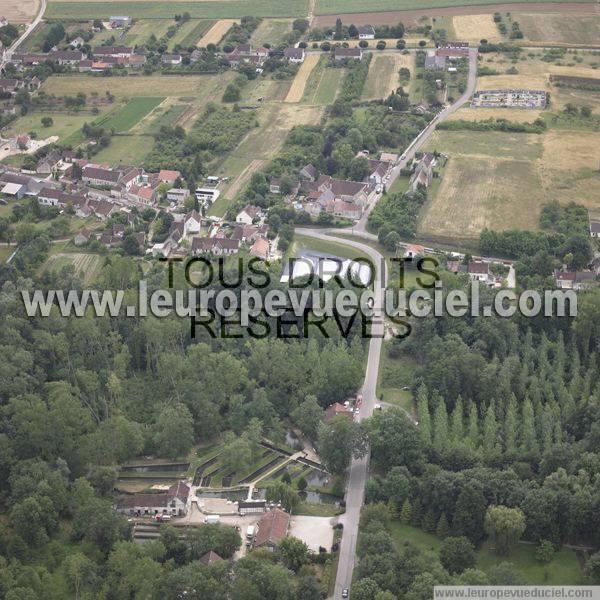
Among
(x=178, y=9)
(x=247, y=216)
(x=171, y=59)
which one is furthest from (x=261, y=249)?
(x=178, y=9)

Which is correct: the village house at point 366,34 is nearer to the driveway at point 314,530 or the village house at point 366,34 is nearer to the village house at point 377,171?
the village house at point 377,171

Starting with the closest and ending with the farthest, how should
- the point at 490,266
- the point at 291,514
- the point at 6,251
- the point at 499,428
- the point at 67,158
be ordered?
1. the point at 291,514
2. the point at 499,428
3. the point at 490,266
4. the point at 6,251
5. the point at 67,158

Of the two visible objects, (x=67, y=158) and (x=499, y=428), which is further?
(x=67, y=158)

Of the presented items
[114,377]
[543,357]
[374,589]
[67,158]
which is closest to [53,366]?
[114,377]

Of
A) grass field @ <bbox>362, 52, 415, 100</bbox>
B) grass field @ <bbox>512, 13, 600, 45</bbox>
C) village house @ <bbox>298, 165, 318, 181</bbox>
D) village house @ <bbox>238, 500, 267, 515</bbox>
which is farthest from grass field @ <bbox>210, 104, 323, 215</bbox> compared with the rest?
grass field @ <bbox>512, 13, 600, 45</bbox>

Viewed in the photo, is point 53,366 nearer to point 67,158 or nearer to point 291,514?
point 291,514
